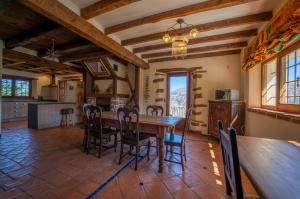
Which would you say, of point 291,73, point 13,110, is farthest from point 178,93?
point 13,110

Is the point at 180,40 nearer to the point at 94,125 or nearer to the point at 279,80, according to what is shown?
the point at 279,80

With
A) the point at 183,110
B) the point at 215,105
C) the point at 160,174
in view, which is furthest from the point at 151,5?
the point at 183,110

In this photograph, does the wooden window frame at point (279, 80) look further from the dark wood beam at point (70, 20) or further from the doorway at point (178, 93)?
the dark wood beam at point (70, 20)

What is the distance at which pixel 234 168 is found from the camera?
72 cm

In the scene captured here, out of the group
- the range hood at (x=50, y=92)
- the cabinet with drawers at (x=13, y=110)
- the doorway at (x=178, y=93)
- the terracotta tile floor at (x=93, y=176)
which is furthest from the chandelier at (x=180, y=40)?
the range hood at (x=50, y=92)

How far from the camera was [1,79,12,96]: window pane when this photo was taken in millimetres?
6578

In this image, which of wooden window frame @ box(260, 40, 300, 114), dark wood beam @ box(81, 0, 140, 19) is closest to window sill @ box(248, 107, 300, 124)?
wooden window frame @ box(260, 40, 300, 114)

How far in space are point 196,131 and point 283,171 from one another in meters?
4.09

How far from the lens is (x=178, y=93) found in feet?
16.8

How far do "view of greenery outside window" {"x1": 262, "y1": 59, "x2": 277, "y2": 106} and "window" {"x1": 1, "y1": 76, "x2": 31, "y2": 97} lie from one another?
32.0 feet

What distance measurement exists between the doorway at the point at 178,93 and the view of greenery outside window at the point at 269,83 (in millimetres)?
2141

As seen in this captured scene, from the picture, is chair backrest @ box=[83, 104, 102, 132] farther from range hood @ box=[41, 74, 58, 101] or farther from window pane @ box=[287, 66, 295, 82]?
range hood @ box=[41, 74, 58, 101]

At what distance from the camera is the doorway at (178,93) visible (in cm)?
498

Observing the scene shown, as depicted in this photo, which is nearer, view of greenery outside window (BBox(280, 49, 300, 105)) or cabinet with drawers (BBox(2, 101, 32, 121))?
view of greenery outside window (BBox(280, 49, 300, 105))
